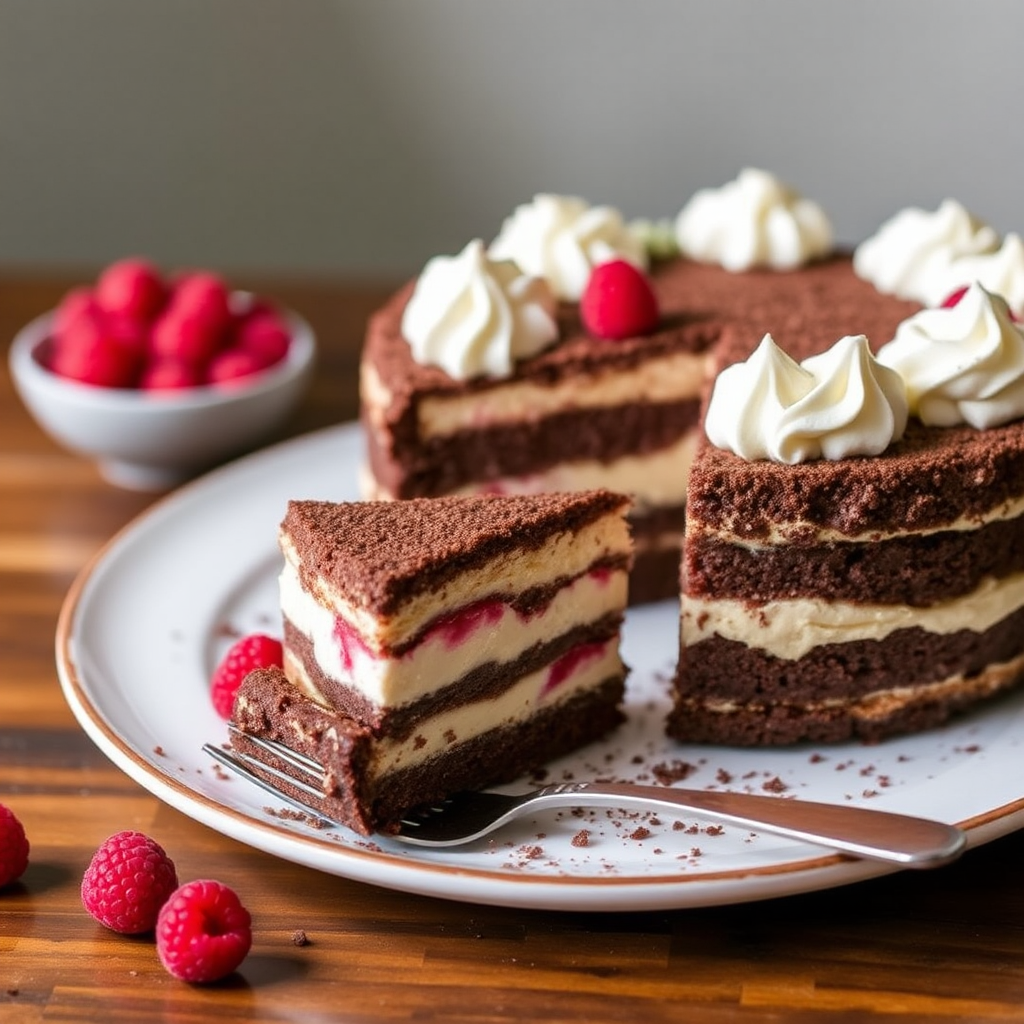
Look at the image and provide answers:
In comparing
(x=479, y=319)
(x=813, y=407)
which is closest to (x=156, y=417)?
(x=479, y=319)

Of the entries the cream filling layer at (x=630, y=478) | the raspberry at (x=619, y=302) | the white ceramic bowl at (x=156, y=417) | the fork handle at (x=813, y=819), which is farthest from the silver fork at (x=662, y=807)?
the white ceramic bowl at (x=156, y=417)

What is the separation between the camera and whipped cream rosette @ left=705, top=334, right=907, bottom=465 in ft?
10.1

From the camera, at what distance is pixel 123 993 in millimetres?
2561

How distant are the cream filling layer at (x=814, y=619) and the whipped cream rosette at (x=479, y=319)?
34.1 inches

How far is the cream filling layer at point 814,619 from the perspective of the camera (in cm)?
320

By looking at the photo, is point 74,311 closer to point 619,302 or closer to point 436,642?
point 619,302

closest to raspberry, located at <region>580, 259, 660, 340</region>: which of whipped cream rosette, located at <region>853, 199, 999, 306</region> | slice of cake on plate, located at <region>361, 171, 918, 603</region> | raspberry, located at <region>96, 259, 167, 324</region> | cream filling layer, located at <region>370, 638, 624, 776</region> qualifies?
slice of cake on plate, located at <region>361, 171, 918, 603</region>

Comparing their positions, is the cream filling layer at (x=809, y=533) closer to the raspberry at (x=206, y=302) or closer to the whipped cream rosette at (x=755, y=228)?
the whipped cream rosette at (x=755, y=228)

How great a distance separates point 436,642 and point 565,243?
1.54 metres

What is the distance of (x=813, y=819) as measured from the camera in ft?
8.82

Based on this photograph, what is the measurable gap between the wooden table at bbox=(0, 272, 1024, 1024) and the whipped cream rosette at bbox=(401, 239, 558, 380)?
1287mm

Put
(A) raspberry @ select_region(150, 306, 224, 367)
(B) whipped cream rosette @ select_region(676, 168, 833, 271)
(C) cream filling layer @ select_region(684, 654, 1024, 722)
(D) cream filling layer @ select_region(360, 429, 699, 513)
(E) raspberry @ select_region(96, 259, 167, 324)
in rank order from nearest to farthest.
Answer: (C) cream filling layer @ select_region(684, 654, 1024, 722), (D) cream filling layer @ select_region(360, 429, 699, 513), (B) whipped cream rosette @ select_region(676, 168, 833, 271), (A) raspberry @ select_region(150, 306, 224, 367), (E) raspberry @ select_region(96, 259, 167, 324)

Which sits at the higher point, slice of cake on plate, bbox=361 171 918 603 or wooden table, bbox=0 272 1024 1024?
slice of cake on plate, bbox=361 171 918 603

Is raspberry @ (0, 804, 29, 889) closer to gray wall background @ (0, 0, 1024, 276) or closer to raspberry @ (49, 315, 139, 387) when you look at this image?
raspberry @ (49, 315, 139, 387)
